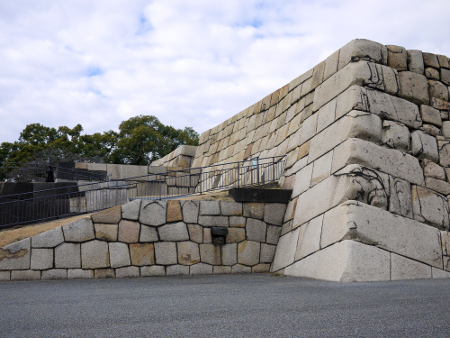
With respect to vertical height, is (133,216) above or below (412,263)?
above

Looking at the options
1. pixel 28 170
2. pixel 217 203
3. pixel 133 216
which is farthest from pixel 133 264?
pixel 28 170

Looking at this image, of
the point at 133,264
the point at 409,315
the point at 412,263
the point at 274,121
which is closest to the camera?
the point at 409,315

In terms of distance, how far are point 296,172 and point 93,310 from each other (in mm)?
6131

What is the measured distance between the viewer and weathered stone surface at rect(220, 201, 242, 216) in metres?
8.99

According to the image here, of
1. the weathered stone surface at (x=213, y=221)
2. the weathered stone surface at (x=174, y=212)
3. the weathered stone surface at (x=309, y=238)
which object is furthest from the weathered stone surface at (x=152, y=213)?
the weathered stone surface at (x=309, y=238)

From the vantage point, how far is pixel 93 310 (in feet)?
14.0

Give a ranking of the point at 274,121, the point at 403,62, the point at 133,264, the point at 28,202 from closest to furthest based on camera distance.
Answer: the point at 133,264 → the point at 403,62 → the point at 28,202 → the point at 274,121

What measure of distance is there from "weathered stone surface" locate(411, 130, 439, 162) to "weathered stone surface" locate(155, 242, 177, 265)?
5.37 m

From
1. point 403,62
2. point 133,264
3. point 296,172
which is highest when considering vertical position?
point 403,62

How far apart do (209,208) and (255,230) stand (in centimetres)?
115

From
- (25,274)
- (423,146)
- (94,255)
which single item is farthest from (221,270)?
(423,146)

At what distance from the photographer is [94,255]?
26.8ft

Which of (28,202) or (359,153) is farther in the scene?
(28,202)

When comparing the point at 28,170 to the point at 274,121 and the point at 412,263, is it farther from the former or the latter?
the point at 412,263
